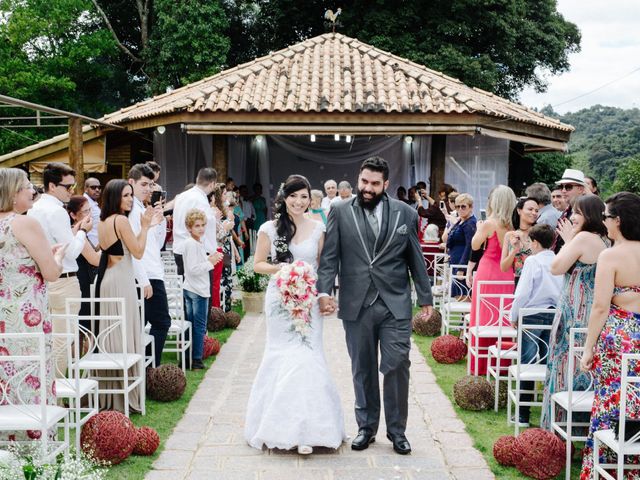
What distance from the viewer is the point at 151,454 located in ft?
15.9

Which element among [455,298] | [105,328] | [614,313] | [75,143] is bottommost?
[455,298]

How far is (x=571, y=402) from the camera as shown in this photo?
4367mm

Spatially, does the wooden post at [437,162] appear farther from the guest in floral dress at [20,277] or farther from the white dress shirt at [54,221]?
the guest in floral dress at [20,277]

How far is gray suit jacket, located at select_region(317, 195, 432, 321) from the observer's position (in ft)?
15.6

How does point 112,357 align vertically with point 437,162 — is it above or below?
below

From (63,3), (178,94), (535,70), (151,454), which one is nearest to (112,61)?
(63,3)

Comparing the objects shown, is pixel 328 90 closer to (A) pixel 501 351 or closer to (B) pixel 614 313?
(A) pixel 501 351

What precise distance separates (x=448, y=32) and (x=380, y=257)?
20.6 meters

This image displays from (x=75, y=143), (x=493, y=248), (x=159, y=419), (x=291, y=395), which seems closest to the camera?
(x=291, y=395)

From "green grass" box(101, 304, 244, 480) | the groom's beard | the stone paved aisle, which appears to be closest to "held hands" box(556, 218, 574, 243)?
the groom's beard

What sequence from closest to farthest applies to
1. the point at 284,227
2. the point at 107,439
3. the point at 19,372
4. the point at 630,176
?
the point at 19,372 < the point at 107,439 < the point at 284,227 < the point at 630,176

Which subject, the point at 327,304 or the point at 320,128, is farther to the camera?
the point at 320,128

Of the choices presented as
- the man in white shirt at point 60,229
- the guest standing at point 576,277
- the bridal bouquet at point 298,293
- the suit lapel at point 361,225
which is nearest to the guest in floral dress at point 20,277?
the man in white shirt at point 60,229

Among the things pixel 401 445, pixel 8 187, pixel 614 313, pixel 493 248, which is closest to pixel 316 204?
pixel 493 248
